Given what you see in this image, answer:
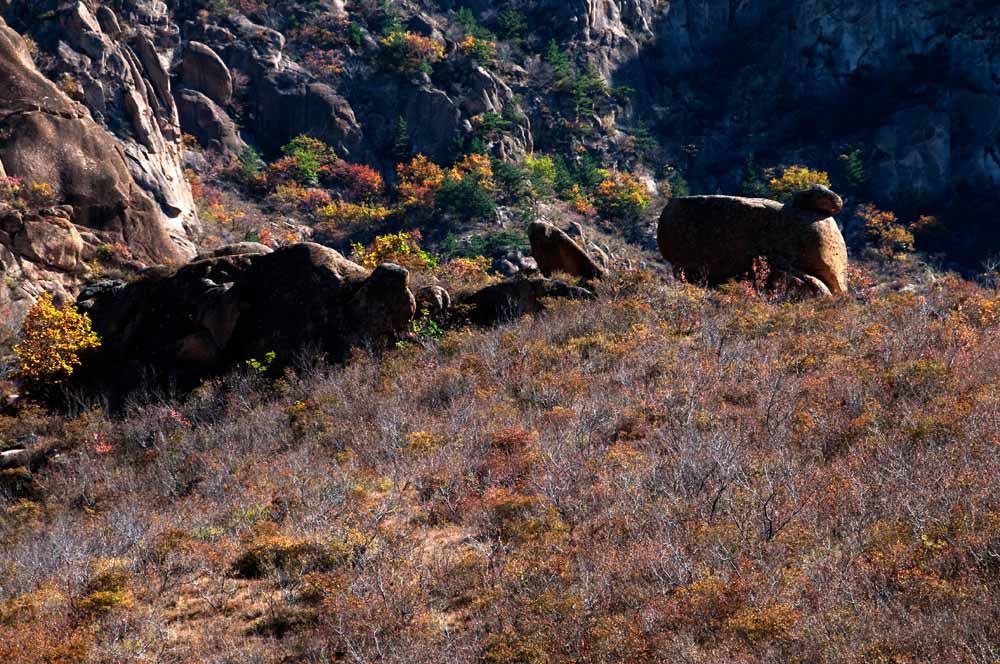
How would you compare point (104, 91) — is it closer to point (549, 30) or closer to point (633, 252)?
point (633, 252)

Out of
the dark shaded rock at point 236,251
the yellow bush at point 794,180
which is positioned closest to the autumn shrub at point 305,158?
the yellow bush at point 794,180

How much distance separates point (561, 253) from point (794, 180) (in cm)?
3813

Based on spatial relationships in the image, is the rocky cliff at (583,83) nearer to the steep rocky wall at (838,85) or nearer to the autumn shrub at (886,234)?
the steep rocky wall at (838,85)

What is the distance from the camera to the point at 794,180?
4828cm

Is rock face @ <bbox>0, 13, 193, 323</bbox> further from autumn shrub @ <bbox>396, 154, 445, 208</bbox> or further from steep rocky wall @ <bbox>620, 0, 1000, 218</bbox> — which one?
steep rocky wall @ <bbox>620, 0, 1000, 218</bbox>

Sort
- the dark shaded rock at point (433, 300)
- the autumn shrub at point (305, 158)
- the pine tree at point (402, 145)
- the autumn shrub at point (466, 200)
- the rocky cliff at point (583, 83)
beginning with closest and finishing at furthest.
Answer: the dark shaded rock at point (433, 300) < the autumn shrub at point (466, 200) < the rocky cliff at point (583, 83) < the autumn shrub at point (305, 158) < the pine tree at point (402, 145)

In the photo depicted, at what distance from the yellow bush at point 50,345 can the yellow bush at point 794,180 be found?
43620mm

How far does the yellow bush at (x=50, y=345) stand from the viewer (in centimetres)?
1330

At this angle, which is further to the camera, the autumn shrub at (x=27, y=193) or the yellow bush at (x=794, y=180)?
the yellow bush at (x=794, y=180)

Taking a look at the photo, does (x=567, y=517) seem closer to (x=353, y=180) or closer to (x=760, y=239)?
(x=760, y=239)

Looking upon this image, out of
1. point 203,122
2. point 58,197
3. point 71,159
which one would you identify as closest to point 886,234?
point 71,159

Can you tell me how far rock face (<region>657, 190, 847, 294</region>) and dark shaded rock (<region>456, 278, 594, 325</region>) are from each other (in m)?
3.06

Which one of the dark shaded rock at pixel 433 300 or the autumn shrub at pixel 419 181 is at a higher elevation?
the dark shaded rock at pixel 433 300

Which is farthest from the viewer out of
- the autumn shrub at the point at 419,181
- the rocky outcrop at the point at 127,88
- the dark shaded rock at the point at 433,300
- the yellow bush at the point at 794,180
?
the yellow bush at the point at 794,180
